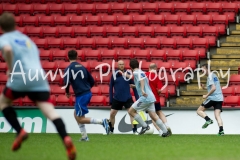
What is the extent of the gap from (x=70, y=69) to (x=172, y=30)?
9.94 m

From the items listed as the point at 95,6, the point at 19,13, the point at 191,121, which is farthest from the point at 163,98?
the point at 19,13

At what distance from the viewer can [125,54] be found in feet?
68.4

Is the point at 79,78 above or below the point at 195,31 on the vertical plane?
above

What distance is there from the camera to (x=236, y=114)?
17188 mm

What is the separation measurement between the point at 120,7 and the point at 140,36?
2.03 m

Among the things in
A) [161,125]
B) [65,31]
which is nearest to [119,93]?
[161,125]

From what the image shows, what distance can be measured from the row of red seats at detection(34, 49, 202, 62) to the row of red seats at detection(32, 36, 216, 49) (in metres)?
0.52

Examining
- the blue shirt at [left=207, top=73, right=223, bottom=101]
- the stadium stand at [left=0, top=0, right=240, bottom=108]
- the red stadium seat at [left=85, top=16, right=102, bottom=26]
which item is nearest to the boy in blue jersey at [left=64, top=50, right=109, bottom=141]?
the blue shirt at [left=207, top=73, right=223, bottom=101]

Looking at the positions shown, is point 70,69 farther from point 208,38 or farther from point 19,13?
point 19,13

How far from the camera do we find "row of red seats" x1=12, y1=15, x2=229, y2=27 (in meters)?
22.0

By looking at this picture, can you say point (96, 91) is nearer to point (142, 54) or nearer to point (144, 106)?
point (142, 54)

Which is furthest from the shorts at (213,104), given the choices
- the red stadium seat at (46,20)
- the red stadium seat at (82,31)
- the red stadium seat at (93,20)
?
Result: the red stadium seat at (46,20)

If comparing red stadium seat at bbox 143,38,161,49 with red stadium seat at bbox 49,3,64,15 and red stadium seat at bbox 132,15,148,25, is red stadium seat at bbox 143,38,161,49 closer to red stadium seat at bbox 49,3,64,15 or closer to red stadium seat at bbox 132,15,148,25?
red stadium seat at bbox 132,15,148,25

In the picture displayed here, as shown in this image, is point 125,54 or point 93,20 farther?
point 93,20
